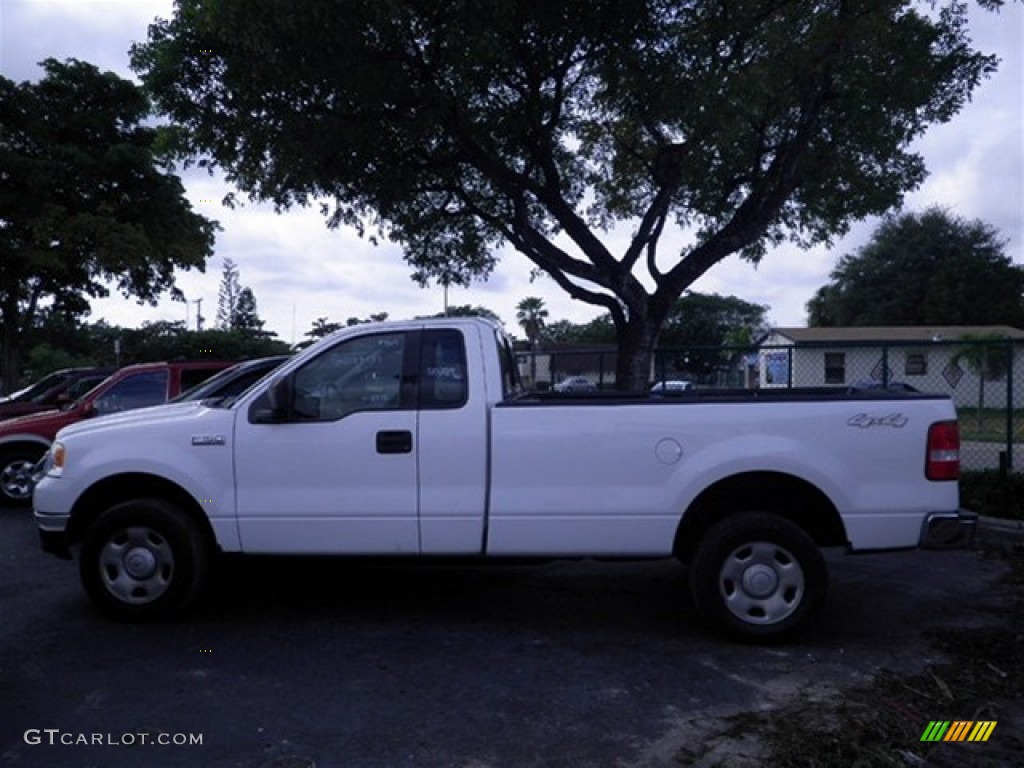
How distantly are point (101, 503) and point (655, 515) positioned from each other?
359cm

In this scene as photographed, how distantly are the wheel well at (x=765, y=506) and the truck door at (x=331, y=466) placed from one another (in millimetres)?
1733

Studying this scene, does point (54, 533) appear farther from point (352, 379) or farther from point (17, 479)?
point (17, 479)

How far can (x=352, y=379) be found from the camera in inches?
222

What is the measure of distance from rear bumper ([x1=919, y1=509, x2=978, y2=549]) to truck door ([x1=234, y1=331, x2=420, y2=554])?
3.03 meters

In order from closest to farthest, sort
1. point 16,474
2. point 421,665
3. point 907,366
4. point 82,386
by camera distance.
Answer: point 421,665 → point 16,474 → point 82,386 → point 907,366

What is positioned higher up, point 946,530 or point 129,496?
point 129,496

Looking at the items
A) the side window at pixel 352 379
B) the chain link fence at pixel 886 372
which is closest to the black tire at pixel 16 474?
the chain link fence at pixel 886 372

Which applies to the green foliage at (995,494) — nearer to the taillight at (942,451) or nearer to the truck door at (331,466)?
the taillight at (942,451)

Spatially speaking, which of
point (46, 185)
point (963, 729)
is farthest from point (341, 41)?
point (46, 185)

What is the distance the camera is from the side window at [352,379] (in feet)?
18.3

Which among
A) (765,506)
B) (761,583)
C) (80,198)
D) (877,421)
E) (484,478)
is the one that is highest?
(80,198)

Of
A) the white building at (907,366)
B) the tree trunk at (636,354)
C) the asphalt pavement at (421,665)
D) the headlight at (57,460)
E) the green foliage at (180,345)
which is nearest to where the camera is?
the asphalt pavement at (421,665)

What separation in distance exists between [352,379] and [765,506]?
2.72 meters

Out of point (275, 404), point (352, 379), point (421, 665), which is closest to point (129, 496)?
point (275, 404)
